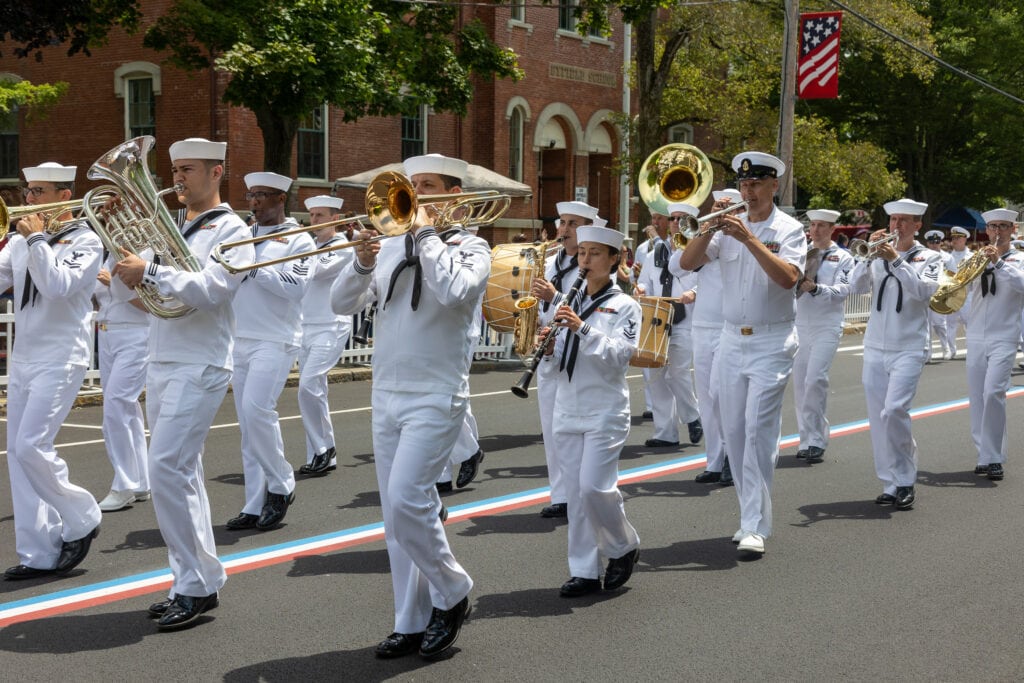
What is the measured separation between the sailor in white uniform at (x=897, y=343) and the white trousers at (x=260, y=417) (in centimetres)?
416

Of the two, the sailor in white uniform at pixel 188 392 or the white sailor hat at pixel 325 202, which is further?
the white sailor hat at pixel 325 202

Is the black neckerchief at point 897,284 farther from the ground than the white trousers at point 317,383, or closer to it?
farther from the ground

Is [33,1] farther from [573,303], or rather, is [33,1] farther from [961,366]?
[961,366]

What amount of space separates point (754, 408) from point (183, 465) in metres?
3.36

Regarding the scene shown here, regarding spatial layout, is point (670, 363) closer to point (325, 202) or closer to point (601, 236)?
point (325, 202)

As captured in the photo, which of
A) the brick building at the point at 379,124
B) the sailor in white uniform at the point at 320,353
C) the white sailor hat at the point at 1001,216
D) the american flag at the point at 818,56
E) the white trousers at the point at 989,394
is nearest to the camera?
the sailor in white uniform at the point at 320,353

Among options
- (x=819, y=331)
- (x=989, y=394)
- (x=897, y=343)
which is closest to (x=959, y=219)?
(x=819, y=331)

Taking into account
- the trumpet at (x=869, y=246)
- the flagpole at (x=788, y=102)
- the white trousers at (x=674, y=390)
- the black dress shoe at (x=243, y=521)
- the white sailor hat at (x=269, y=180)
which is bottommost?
the black dress shoe at (x=243, y=521)

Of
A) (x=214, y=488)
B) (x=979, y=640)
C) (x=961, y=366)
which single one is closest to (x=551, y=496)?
(x=214, y=488)

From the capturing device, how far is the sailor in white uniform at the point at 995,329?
10148mm

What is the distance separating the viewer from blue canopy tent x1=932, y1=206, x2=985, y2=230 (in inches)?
1718

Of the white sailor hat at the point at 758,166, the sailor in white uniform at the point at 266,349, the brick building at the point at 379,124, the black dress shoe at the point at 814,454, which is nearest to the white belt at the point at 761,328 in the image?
the white sailor hat at the point at 758,166

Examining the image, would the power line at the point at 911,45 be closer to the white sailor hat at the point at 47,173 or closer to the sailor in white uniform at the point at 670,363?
the sailor in white uniform at the point at 670,363

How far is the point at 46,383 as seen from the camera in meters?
6.68
